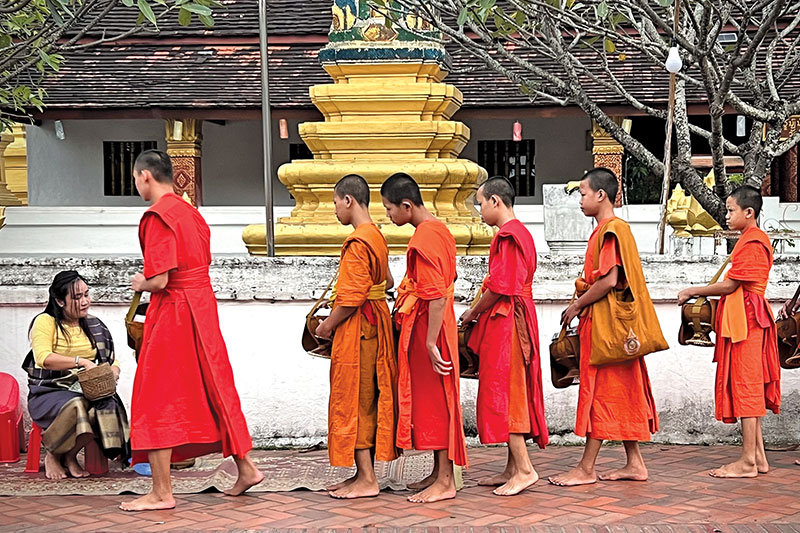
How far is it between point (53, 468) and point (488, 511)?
2299 millimetres

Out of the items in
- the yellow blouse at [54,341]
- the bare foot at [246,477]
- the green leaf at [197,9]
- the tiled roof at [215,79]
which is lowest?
the bare foot at [246,477]

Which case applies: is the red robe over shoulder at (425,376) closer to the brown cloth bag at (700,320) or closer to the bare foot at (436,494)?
the bare foot at (436,494)

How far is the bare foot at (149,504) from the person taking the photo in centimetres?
526

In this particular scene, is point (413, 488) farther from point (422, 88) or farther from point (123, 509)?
point (422, 88)

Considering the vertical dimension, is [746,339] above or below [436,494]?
above

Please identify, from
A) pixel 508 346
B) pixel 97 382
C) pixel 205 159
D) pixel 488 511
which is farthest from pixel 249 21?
pixel 488 511

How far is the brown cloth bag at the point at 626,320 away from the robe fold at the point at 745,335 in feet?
1.62

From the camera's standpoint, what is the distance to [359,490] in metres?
5.52

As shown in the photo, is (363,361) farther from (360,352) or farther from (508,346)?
(508,346)

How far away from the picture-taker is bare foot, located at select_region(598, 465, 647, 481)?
580 cm

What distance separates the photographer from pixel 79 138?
19078 mm

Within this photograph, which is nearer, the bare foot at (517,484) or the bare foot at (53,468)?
the bare foot at (517,484)

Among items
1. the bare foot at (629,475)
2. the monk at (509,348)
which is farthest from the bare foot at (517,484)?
the bare foot at (629,475)

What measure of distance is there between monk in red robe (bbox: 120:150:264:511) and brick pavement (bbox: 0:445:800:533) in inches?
9.7
